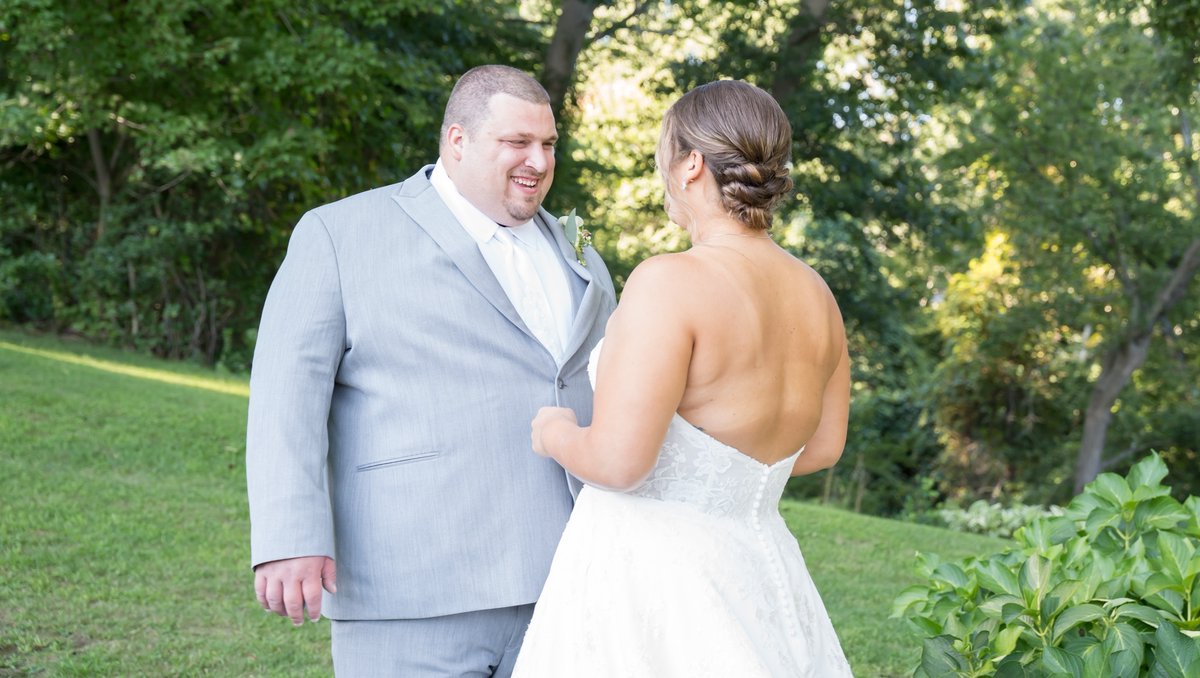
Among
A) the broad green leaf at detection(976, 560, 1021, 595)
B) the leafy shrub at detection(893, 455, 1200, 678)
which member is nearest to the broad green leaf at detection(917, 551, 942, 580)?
the leafy shrub at detection(893, 455, 1200, 678)

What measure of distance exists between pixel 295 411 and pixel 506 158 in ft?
2.55

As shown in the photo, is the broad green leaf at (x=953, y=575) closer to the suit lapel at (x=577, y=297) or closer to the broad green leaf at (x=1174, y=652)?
the broad green leaf at (x=1174, y=652)

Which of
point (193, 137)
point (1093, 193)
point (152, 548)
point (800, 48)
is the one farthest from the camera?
point (1093, 193)

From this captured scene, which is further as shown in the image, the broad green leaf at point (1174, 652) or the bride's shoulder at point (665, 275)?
the broad green leaf at point (1174, 652)

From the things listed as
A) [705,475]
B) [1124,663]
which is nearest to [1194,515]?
[1124,663]

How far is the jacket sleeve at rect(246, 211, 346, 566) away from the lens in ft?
8.34

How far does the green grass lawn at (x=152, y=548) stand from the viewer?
544 centimetres

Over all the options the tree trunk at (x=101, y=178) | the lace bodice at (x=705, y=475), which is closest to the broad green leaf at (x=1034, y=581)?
the lace bodice at (x=705, y=475)

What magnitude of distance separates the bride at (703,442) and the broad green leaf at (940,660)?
0.54 m

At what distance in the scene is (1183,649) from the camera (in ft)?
8.02

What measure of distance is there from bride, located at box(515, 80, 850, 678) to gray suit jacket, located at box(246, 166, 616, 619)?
284mm

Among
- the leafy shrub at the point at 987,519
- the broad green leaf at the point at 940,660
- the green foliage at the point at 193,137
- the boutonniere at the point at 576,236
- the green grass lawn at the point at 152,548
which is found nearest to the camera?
the broad green leaf at the point at 940,660

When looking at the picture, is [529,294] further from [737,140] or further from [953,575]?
[953,575]

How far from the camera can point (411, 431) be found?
2.70m
